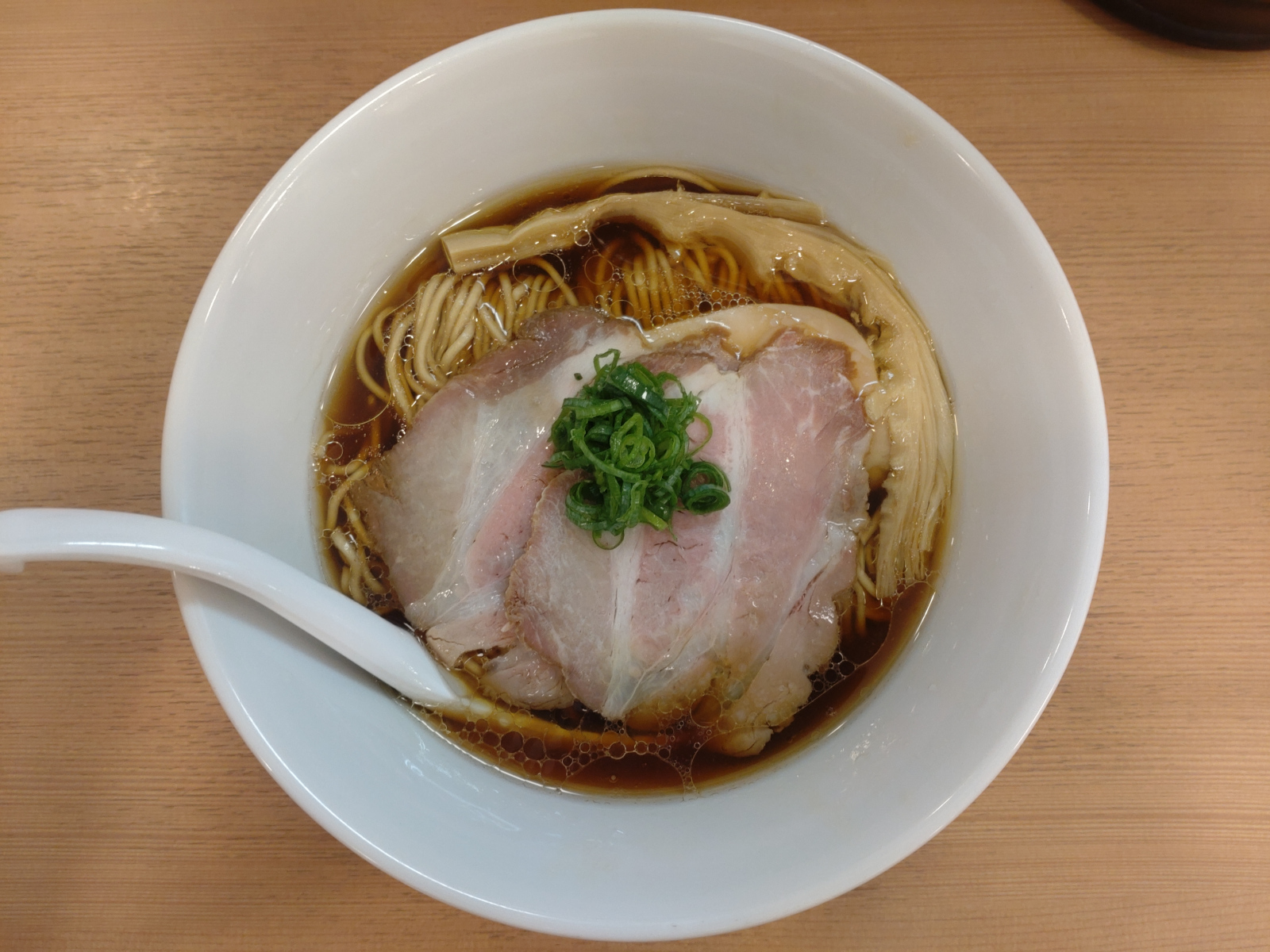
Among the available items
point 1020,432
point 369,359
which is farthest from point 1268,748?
point 369,359

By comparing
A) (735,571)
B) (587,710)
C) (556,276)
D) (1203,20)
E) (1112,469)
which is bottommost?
(587,710)

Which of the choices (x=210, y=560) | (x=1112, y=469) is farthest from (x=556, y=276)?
(x=1112, y=469)

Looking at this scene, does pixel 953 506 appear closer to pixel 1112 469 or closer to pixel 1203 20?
pixel 1112 469

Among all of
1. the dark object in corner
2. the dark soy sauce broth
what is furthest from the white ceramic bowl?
the dark object in corner

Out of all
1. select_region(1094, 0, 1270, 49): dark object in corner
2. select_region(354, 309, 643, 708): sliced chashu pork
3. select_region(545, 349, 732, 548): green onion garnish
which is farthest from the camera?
select_region(1094, 0, 1270, 49): dark object in corner

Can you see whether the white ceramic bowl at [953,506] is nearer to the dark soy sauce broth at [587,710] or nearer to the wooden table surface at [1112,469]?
the dark soy sauce broth at [587,710]

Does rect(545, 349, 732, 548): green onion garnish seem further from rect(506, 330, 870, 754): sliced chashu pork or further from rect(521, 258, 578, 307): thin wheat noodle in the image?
rect(521, 258, 578, 307): thin wheat noodle

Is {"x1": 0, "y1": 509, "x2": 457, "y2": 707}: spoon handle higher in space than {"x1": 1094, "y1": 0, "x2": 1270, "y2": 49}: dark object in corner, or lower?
lower

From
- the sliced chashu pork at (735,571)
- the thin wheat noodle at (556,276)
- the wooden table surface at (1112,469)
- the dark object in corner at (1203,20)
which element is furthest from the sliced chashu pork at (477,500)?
the dark object in corner at (1203,20)

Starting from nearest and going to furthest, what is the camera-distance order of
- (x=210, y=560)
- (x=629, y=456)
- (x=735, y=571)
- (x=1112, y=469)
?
(x=210, y=560) < (x=629, y=456) < (x=735, y=571) < (x=1112, y=469)
